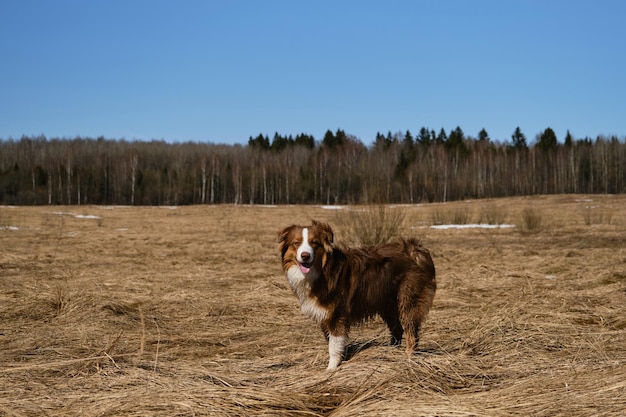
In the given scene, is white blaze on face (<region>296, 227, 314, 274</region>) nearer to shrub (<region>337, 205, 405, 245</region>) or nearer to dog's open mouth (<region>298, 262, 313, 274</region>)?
dog's open mouth (<region>298, 262, 313, 274</region>)

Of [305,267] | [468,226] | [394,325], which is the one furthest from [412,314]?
[468,226]

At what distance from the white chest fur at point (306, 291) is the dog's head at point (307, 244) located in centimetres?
6

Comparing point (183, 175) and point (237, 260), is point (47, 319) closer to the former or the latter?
point (237, 260)

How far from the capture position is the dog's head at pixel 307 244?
191 inches

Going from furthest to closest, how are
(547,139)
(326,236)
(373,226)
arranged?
(547,139) → (373,226) → (326,236)

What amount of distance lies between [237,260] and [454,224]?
13.4 m

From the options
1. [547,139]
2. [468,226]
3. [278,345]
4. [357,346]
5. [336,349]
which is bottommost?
[278,345]

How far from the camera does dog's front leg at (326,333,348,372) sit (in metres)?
4.83

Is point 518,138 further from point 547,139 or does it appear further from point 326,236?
point 326,236

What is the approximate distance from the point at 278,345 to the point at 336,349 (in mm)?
1472

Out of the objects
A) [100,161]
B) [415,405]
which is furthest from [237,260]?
[100,161]

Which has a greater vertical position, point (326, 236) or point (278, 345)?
point (326, 236)

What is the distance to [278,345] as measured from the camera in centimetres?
618

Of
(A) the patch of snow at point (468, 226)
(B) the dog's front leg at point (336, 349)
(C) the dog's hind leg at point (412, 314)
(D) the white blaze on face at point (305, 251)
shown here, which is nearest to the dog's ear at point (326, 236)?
(D) the white blaze on face at point (305, 251)
